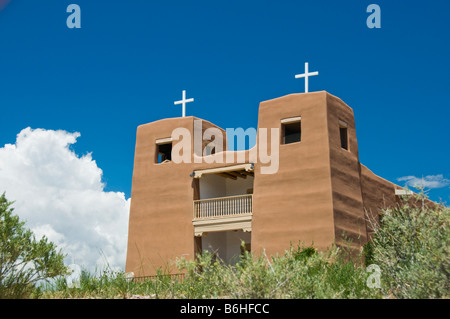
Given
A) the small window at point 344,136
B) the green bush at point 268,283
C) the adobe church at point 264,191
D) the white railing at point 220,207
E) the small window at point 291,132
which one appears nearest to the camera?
the green bush at point 268,283

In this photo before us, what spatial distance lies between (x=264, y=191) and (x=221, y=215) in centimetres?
235

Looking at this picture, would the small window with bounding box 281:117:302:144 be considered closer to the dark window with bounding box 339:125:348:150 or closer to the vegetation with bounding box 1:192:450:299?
the dark window with bounding box 339:125:348:150

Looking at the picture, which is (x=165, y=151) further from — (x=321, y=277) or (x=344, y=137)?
(x=321, y=277)

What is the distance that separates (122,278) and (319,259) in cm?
493

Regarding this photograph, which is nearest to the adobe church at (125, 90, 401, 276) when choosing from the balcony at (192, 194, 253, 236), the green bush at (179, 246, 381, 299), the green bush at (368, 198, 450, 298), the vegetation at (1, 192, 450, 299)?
the balcony at (192, 194, 253, 236)

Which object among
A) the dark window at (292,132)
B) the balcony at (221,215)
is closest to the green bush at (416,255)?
the balcony at (221,215)

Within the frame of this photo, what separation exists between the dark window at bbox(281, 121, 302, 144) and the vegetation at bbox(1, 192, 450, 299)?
364 inches

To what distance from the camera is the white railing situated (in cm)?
2214

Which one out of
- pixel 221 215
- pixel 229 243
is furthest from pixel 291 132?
pixel 229 243

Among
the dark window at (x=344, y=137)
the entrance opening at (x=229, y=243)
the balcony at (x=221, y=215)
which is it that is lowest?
the entrance opening at (x=229, y=243)

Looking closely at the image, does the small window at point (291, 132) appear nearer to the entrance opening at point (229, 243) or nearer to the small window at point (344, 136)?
the small window at point (344, 136)

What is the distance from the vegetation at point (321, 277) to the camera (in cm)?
996

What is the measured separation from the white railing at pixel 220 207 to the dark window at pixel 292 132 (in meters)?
2.99
